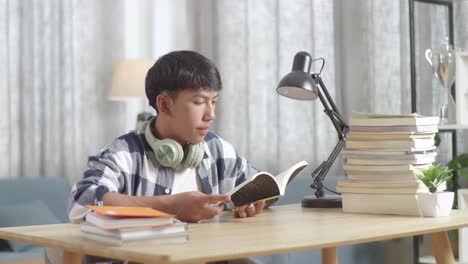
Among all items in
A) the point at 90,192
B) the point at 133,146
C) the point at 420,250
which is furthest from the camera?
the point at 420,250

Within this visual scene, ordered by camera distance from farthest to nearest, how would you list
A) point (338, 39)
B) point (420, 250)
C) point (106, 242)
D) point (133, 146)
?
point (338, 39) < point (420, 250) < point (133, 146) < point (106, 242)

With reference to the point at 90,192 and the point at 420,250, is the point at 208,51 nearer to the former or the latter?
the point at 420,250

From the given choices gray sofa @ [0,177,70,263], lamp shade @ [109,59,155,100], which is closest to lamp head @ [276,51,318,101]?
gray sofa @ [0,177,70,263]

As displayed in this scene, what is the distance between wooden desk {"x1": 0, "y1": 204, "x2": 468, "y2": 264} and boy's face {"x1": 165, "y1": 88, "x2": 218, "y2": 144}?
0.23 metres

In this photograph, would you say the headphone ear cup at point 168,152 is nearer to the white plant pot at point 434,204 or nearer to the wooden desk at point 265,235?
the wooden desk at point 265,235

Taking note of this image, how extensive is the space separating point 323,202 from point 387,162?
0.28 m

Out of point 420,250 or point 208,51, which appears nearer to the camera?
point 420,250

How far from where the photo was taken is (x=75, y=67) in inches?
183

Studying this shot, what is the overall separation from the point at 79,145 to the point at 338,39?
1.46 meters

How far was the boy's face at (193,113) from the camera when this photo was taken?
2.30 m

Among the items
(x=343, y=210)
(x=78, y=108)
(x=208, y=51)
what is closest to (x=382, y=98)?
(x=208, y=51)

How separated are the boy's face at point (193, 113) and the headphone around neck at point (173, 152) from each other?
1.3 inches

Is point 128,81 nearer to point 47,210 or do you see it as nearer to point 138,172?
point 47,210

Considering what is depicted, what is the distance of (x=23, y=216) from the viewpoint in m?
3.92
